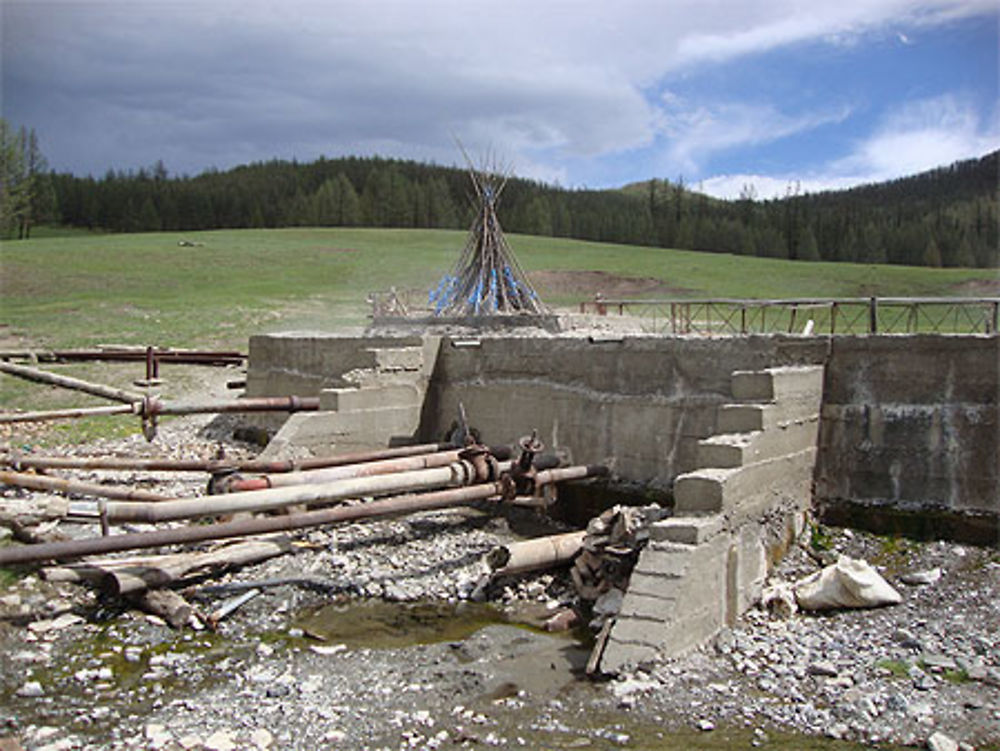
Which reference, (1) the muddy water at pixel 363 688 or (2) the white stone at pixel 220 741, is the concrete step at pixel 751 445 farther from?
(2) the white stone at pixel 220 741

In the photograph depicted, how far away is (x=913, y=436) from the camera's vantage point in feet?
30.0

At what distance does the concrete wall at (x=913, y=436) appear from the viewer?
28.9 ft

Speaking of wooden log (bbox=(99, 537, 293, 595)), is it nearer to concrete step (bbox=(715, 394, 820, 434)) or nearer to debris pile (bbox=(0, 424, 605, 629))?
debris pile (bbox=(0, 424, 605, 629))

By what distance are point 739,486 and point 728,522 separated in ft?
1.26

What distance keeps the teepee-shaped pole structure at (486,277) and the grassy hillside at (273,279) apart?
9.14 m

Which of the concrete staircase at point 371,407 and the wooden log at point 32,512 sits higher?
the concrete staircase at point 371,407

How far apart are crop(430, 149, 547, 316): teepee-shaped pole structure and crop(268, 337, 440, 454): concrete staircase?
10.7 feet

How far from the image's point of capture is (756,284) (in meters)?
38.7

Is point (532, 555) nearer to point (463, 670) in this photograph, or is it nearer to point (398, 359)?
point (463, 670)

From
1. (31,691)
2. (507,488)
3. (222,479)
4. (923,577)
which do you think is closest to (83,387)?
(222,479)

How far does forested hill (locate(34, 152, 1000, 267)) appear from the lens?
2356 inches

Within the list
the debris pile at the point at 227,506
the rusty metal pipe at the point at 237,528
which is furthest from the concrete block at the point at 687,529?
the rusty metal pipe at the point at 237,528

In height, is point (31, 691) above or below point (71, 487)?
below

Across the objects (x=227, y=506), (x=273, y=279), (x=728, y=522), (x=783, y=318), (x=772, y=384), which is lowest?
(x=227, y=506)
